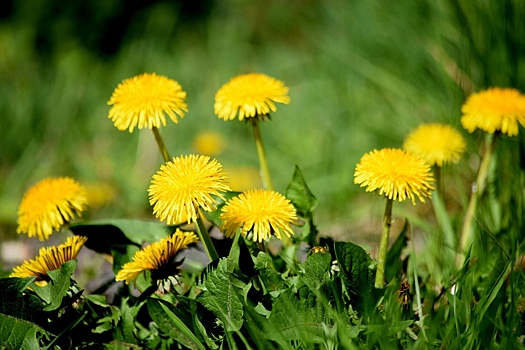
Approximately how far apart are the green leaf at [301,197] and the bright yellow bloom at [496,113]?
16.5 inches

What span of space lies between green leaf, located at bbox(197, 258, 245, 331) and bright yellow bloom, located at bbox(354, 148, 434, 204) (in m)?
0.31

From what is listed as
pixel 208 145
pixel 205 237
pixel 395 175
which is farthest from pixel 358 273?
pixel 208 145

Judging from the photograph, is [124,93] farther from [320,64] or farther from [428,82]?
[320,64]

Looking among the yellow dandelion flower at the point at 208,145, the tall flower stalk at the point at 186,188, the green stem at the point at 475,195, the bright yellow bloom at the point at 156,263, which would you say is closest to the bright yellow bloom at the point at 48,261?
the bright yellow bloom at the point at 156,263

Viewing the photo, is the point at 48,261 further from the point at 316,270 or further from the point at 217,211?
the point at 316,270

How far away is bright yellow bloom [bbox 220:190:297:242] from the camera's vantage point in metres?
1.08

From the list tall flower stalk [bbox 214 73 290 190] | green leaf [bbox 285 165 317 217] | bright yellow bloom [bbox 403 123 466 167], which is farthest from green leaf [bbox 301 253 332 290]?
bright yellow bloom [bbox 403 123 466 167]

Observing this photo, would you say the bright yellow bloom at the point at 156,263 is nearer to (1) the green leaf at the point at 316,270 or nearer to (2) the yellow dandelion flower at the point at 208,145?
(1) the green leaf at the point at 316,270

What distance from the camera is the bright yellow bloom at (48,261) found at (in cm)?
119

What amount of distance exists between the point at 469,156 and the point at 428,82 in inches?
18.6

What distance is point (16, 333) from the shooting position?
1.12 m

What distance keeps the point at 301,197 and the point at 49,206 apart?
557 mm

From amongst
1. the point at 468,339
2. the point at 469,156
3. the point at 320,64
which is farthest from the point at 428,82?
the point at 468,339

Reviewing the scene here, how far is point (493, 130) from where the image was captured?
133 cm
